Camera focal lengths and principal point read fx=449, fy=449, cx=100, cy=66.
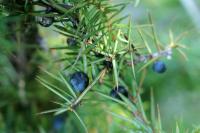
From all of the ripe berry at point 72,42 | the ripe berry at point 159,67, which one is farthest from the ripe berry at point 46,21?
the ripe berry at point 159,67

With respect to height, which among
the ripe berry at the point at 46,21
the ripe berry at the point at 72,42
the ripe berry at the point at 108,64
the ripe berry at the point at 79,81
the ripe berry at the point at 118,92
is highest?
the ripe berry at the point at 46,21

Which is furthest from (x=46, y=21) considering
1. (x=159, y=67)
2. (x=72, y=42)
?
(x=159, y=67)

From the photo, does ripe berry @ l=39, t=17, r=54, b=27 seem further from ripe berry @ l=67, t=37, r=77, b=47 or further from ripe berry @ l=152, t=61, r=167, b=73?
ripe berry @ l=152, t=61, r=167, b=73

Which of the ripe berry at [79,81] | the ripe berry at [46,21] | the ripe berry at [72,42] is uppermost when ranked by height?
the ripe berry at [46,21]

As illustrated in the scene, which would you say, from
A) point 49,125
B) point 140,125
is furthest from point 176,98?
point 140,125

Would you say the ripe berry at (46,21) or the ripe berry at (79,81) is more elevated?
the ripe berry at (46,21)

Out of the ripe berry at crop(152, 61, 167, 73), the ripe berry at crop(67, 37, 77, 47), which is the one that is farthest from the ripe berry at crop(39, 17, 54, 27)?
the ripe berry at crop(152, 61, 167, 73)

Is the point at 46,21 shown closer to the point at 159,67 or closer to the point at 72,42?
the point at 72,42

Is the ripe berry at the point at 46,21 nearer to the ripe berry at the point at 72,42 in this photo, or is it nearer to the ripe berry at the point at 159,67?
the ripe berry at the point at 72,42

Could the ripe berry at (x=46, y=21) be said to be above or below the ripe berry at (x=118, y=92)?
above
